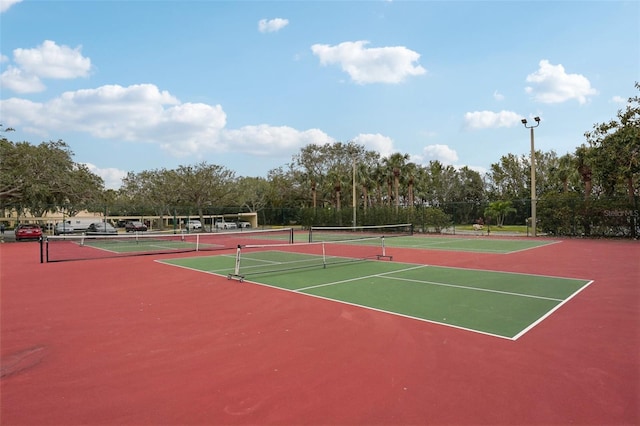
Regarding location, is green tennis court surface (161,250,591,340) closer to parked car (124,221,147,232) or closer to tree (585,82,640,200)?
tree (585,82,640,200)

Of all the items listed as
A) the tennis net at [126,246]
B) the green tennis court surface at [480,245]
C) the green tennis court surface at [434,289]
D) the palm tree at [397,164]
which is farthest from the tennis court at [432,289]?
the palm tree at [397,164]

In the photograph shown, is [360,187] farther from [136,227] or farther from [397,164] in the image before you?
[136,227]

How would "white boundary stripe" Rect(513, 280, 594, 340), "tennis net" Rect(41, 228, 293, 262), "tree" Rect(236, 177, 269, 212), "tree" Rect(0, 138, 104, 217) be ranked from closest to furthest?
"white boundary stripe" Rect(513, 280, 594, 340) < "tennis net" Rect(41, 228, 293, 262) < "tree" Rect(0, 138, 104, 217) < "tree" Rect(236, 177, 269, 212)

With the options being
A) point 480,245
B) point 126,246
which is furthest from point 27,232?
point 480,245

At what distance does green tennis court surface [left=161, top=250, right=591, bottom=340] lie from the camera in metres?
7.20

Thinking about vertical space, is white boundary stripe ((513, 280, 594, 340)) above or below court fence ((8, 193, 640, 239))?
below

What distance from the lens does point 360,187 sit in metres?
50.2

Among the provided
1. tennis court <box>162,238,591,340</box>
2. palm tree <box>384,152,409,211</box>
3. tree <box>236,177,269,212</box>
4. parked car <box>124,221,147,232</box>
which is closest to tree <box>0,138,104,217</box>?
parked car <box>124,221,147,232</box>

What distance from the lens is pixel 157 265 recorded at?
15227 mm

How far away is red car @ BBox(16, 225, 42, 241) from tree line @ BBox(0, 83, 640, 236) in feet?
5.97

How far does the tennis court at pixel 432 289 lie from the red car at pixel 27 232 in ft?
81.1

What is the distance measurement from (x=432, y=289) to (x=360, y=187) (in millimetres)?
40930

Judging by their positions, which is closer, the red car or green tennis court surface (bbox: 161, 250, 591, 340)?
green tennis court surface (bbox: 161, 250, 591, 340)

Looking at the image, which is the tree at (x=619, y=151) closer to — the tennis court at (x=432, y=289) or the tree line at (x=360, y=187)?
the tree line at (x=360, y=187)
